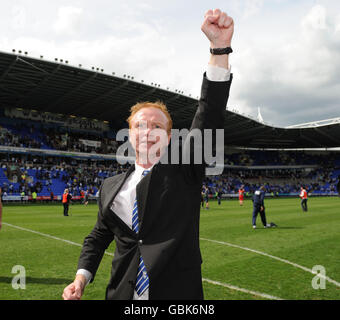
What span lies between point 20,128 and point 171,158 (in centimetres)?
4376

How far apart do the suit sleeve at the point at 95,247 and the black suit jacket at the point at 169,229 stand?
0.05 m

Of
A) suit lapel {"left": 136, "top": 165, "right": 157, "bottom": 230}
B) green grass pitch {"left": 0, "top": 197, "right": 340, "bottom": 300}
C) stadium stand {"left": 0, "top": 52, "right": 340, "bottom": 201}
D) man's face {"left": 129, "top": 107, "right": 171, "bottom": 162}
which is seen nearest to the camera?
suit lapel {"left": 136, "top": 165, "right": 157, "bottom": 230}

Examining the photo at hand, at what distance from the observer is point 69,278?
621 centimetres

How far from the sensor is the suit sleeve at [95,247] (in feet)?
7.12

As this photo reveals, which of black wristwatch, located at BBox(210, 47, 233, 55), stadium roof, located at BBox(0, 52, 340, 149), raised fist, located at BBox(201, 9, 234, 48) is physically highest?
stadium roof, located at BBox(0, 52, 340, 149)

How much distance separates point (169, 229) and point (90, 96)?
1442 inches

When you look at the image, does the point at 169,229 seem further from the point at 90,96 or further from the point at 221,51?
the point at 90,96

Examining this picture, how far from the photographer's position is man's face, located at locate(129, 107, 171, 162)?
2.12 metres

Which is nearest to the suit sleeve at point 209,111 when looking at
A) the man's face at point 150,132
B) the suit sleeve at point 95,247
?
A: the man's face at point 150,132

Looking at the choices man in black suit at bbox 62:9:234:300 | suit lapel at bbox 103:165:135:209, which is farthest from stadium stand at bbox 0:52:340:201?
man in black suit at bbox 62:9:234:300

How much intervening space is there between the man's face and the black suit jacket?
0.13 metres

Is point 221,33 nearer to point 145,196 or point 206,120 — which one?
point 206,120

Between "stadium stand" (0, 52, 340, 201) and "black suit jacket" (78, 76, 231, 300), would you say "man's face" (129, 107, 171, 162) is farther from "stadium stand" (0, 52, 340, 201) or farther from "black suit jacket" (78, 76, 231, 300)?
"stadium stand" (0, 52, 340, 201)

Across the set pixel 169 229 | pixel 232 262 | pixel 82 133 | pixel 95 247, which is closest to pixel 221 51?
pixel 169 229
